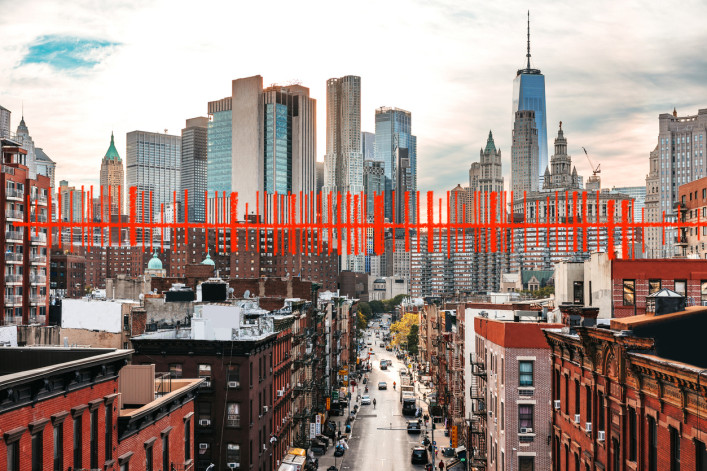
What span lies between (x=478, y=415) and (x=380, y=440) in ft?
106

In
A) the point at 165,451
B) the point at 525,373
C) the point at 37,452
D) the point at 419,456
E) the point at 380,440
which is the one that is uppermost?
the point at 37,452

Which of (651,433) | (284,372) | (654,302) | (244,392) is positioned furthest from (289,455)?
(651,433)

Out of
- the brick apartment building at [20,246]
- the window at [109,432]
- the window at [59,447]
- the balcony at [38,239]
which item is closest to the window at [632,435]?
the window at [109,432]

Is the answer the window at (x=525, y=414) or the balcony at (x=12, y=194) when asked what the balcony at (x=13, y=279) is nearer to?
the balcony at (x=12, y=194)

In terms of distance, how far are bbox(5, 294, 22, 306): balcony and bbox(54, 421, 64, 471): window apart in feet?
218

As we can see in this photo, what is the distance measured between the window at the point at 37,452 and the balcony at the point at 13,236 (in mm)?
67684

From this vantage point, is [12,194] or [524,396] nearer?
[524,396]

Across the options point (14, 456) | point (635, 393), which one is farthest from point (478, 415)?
point (14, 456)

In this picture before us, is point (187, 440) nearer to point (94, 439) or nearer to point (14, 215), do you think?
point (94, 439)

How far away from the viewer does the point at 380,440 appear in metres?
96.4

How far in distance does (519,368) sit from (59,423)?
33.5 meters

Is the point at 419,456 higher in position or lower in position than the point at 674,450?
lower

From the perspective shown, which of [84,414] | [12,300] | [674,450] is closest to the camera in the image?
[674,450]

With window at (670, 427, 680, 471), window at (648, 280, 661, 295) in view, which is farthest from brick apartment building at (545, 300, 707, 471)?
window at (648, 280, 661, 295)
